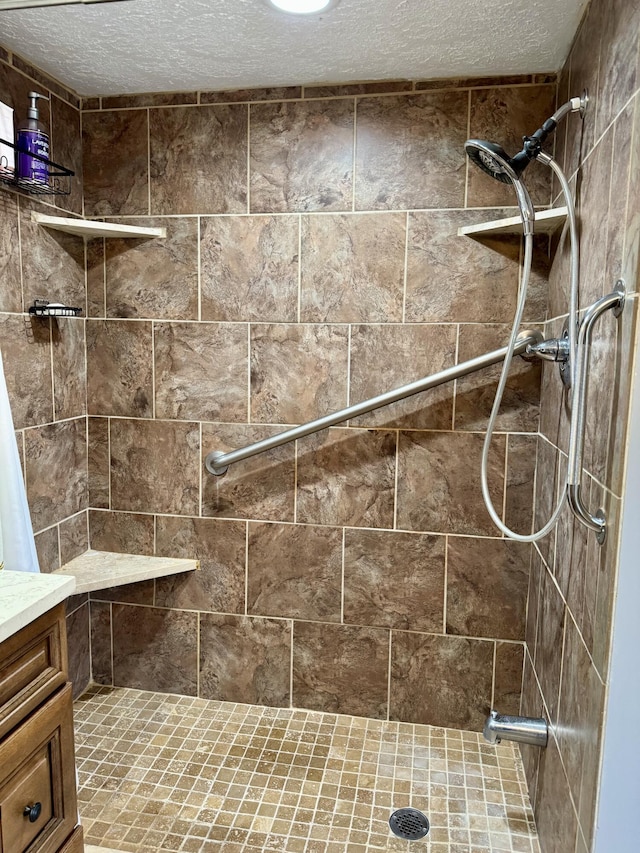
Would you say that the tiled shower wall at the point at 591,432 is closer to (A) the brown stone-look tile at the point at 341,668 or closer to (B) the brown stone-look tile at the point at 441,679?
(B) the brown stone-look tile at the point at 441,679

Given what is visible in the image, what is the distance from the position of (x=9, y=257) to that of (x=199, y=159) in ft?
2.19

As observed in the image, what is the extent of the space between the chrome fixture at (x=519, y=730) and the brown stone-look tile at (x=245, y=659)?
0.74 meters

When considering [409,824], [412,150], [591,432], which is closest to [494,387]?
[591,432]

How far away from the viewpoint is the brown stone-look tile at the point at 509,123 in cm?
182

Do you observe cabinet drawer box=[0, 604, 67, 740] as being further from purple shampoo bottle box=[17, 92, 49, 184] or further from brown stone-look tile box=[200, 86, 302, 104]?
brown stone-look tile box=[200, 86, 302, 104]

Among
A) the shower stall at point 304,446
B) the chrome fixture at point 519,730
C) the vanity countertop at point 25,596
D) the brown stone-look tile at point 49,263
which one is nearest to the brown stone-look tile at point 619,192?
the shower stall at point 304,446

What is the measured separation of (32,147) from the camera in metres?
1.70

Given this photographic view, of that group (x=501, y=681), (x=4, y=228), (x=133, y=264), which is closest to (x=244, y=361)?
(x=133, y=264)

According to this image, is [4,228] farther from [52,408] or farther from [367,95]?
[367,95]

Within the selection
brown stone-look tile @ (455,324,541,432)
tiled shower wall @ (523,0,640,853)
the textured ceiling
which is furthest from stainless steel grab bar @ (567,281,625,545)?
the textured ceiling

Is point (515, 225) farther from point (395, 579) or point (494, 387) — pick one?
point (395, 579)

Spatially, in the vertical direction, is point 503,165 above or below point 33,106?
below

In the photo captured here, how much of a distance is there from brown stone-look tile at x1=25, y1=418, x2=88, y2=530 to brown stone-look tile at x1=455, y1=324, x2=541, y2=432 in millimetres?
1287

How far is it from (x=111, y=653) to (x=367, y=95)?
207 cm
